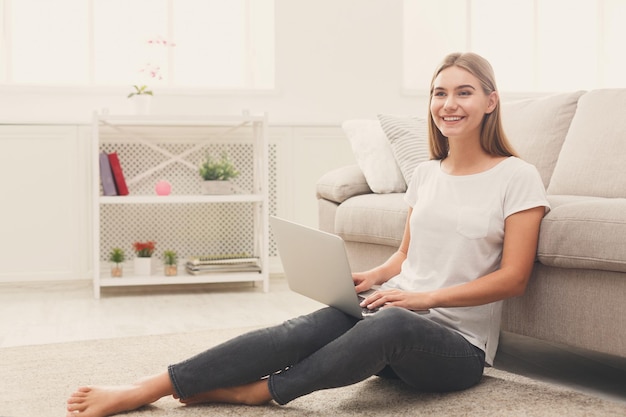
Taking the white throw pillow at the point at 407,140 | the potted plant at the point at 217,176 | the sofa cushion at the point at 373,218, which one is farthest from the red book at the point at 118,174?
the white throw pillow at the point at 407,140

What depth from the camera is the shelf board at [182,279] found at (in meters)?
3.76

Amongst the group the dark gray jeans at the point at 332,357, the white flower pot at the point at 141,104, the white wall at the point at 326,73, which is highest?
the white wall at the point at 326,73

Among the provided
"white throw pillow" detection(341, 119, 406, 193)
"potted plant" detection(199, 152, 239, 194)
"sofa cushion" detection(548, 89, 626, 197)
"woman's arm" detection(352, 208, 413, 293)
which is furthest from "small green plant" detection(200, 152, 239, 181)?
"woman's arm" detection(352, 208, 413, 293)

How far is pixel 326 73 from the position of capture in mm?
4461

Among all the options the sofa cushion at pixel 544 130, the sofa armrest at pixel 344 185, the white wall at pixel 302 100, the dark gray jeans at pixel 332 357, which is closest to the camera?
the dark gray jeans at pixel 332 357

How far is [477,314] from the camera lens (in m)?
1.91

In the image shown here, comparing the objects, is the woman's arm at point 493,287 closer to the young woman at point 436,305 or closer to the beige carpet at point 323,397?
the young woman at point 436,305

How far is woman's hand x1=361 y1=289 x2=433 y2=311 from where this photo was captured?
1.80 m

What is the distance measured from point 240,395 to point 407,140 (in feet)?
5.18

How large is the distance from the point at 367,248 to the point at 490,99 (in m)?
1.21

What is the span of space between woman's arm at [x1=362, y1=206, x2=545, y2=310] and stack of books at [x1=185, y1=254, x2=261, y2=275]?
2.21 meters

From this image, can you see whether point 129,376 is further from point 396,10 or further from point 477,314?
point 396,10

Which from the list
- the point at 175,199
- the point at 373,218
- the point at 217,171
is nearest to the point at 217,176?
the point at 217,171

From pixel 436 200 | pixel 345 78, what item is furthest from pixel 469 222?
pixel 345 78
